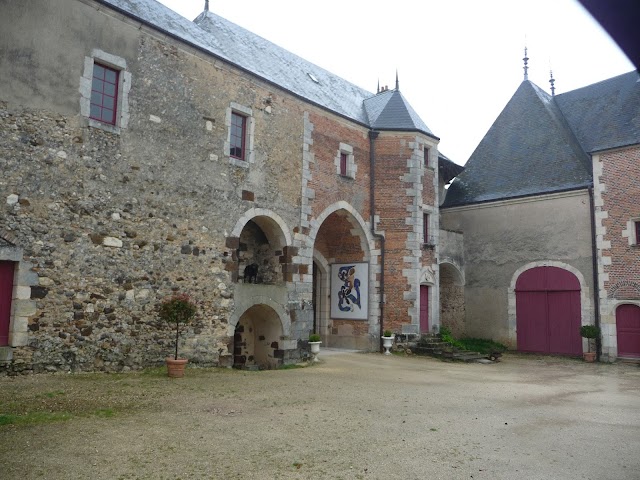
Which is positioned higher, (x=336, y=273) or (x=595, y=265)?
(x=595, y=265)

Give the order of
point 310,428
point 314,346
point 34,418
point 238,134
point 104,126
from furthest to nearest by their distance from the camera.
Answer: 1. point 314,346
2. point 238,134
3. point 104,126
4. point 310,428
5. point 34,418

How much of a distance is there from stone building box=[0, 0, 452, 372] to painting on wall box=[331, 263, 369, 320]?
6 centimetres

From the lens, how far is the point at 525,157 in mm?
16734

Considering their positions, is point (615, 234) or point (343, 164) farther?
point (343, 164)

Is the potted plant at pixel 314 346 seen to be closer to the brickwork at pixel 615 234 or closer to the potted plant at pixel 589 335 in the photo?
the potted plant at pixel 589 335

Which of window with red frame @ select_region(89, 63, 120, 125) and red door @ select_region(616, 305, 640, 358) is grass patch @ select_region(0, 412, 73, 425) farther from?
red door @ select_region(616, 305, 640, 358)

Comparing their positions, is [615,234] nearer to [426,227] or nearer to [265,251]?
[426,227]

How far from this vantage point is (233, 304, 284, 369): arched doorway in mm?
11750

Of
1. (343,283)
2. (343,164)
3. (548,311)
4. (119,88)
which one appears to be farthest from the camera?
(343,283)

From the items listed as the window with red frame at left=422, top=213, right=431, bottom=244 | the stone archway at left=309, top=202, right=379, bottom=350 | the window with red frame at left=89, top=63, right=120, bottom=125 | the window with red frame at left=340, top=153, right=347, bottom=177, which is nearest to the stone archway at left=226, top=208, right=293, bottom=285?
the stone archway at left=309, top=202, right=379, bottom=350

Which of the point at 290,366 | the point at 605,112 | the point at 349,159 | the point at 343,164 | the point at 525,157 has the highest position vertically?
the point at 605,112

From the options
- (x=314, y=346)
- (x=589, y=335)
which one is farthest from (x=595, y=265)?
(x=314, y=346)

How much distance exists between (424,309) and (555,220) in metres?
4.68

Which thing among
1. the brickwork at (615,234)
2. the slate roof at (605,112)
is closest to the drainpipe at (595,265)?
the brickwork at (615,234)
